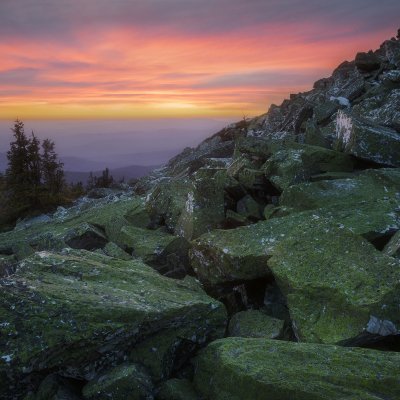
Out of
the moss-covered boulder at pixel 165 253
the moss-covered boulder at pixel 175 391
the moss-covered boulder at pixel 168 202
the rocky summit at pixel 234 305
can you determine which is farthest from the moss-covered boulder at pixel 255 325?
the moss-covered boulder at pixel 168 202

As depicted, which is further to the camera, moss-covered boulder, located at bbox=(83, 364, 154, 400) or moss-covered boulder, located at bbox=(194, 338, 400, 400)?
moss-covered boulder, located at bbox=(83, 364, 154, 400)

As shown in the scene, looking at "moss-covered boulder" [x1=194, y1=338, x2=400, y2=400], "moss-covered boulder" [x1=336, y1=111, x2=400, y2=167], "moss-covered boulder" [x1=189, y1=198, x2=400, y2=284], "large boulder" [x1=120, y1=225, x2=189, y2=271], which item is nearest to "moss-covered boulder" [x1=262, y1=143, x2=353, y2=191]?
"moss-covered boulder" [x1=336, y1=111, x2=400, y2=167]

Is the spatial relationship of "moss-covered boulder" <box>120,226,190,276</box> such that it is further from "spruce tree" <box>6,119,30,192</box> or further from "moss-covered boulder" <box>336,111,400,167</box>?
"spruce tree" <box>6,119,30,192</box>

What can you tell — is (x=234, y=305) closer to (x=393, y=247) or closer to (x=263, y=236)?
(x=263, y=236)

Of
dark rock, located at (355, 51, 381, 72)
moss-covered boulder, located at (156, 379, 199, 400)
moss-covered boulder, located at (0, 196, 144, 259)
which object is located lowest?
moss-covered boulder, located at (156, 379, 199, 400)

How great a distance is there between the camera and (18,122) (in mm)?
58125

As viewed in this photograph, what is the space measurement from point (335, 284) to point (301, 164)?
8539 mm

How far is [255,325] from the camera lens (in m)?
10.9

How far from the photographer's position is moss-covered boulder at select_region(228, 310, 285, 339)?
1048cm

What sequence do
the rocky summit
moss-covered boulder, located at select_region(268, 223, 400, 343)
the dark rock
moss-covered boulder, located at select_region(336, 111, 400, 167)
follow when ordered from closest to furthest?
the rocky summit
moss-covered boulder, located at select_region(268, 223, 400, 343)
moss-covered boulder, located at select_region(336, 111, 400, 167)
the dark rock

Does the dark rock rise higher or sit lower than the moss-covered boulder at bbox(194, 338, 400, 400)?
higher

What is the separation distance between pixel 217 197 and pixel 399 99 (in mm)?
17777

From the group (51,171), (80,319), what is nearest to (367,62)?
(80,319)

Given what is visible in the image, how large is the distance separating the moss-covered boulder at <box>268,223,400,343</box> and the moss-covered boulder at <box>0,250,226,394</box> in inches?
85.0
